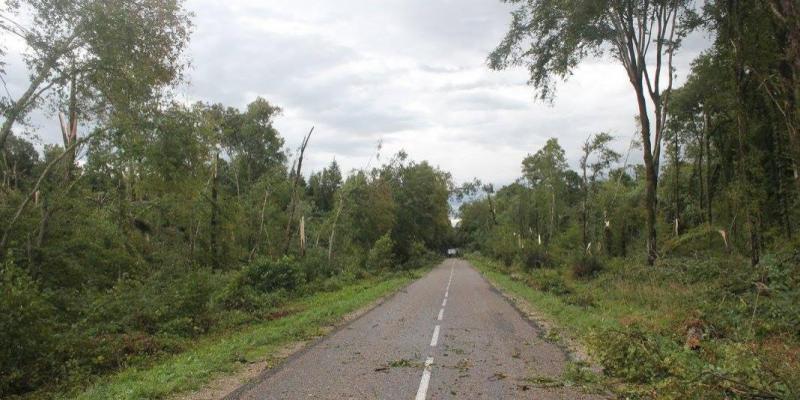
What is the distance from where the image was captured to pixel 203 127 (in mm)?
16516

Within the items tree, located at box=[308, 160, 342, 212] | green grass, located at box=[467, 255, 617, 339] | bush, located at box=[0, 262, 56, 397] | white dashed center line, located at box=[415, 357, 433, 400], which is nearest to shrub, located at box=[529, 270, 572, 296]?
green grass, located at box=[467, 255, 617, 339]

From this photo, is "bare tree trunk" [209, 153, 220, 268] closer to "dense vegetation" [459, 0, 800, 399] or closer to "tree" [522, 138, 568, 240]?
"dense vegetation" [459, 0, 800, 399]

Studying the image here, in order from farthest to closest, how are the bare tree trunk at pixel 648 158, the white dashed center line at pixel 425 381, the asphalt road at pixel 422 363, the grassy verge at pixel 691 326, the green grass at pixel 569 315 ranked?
1. the bare tree trunk at pixel 648 158
2. the green grass at pixel 569 315
3. the asphalt road at pixel 422 363
4. the white dashed center line at pixel 425 381
5. the grassy verge at pixel 691 326

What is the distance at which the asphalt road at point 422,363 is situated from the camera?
22.9 feet

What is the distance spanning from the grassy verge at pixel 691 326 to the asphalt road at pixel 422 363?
104cm

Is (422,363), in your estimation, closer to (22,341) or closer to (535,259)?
(22,341)

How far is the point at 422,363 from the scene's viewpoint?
8.74 m

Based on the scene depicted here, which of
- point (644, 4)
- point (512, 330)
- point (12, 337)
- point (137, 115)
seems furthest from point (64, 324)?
point (644, 4)


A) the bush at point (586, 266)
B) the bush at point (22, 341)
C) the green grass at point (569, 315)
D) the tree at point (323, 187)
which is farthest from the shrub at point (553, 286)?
the tree at point (323, 187)

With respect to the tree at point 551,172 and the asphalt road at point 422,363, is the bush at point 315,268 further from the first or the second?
the tree at point 551,172

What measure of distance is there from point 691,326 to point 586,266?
1638 centimetres

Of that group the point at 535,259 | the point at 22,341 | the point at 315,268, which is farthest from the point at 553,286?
the point at 22,341

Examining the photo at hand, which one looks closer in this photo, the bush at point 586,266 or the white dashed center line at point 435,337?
the white dashed center line at point 435,337

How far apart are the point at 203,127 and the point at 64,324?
761 cm
